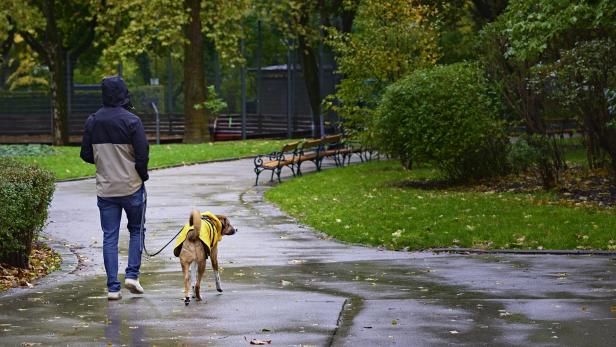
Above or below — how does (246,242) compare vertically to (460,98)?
below

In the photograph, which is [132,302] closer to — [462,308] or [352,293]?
[352,293]

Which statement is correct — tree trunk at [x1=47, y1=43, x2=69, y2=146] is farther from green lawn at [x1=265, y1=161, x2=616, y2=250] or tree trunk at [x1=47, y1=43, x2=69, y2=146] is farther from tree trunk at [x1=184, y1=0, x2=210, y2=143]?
green lawn at [x1=265, y1=161, x2=616, y2=250]

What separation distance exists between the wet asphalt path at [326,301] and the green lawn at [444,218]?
85 cm

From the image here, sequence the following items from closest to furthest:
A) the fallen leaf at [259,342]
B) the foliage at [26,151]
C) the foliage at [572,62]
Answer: the fallen leaf at [259,342]
the foliage at [572,62]
the foliage at [26,151]

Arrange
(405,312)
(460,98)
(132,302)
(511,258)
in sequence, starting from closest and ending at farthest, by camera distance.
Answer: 1. (405,312)
2. (132,302)
3. (511,258)
4. (460,98)

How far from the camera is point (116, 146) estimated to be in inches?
448

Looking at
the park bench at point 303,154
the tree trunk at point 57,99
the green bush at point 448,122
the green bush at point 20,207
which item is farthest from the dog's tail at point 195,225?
the tree trunk at point 57,99

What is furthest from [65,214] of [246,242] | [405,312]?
[405,312]

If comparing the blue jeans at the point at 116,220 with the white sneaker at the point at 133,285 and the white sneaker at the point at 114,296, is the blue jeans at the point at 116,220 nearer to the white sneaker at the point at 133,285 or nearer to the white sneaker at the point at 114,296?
the white sneaker at the point at 133,285

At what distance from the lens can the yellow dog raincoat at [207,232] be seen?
1098 cm

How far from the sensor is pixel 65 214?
2048 cm

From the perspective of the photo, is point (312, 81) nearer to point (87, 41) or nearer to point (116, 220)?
point (87, 41)

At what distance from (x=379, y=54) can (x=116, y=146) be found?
1860cm

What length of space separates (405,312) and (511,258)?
4.15 m
